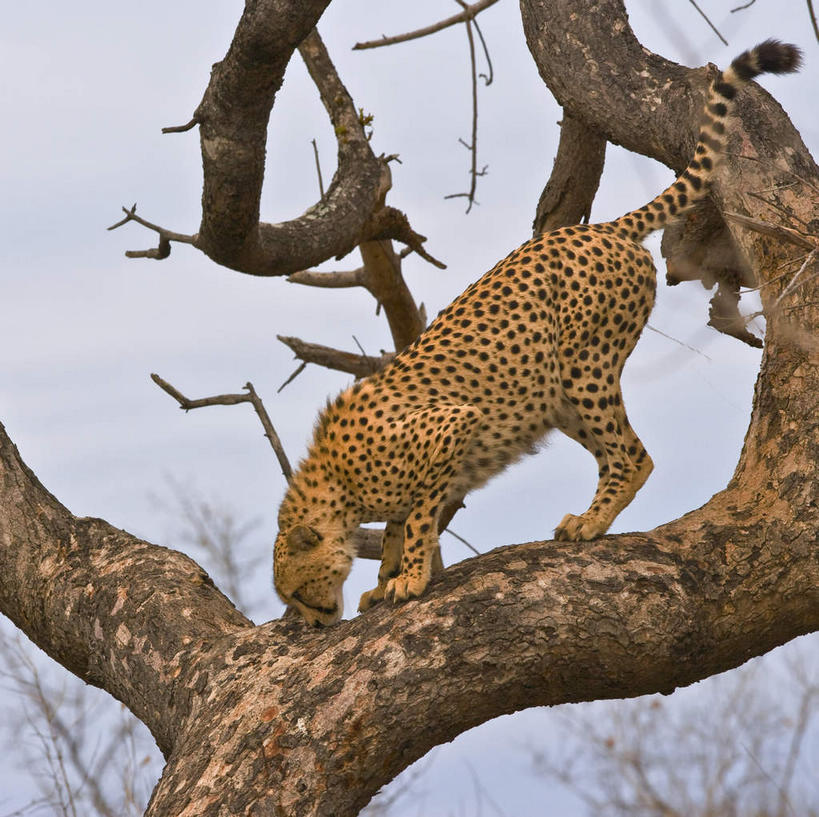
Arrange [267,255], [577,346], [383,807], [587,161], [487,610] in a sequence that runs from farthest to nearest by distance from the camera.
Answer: [383,807]
[587,161]
[267,255]
[577,346]
[487,610]

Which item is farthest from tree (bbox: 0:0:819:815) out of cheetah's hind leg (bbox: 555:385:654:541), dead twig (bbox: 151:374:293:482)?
dead twig (bbox: 151:374:293:482)

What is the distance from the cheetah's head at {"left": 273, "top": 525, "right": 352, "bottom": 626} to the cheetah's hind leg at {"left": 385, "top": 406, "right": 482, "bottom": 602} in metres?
0.45

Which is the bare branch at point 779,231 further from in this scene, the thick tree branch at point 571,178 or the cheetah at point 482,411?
the thick tree branch at point 571,178

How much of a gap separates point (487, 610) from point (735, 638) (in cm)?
108

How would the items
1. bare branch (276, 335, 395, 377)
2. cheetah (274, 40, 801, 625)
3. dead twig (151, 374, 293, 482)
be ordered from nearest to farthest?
cheetah (274, 40, 801, 625)
dead twig (151, 374, 293, 482)
bare branch (276, 335, 395, 377)

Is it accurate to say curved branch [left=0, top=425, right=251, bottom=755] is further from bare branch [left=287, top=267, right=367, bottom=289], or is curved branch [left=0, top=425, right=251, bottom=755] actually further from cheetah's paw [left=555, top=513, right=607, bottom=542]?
bare branch [left=287, top=267, right=367, bottom=289]

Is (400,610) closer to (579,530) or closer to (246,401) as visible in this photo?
(579,530)

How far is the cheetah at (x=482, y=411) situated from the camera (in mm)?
5398

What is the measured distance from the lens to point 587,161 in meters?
8.25

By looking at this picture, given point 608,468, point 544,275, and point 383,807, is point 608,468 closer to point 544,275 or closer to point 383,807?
point 544,275

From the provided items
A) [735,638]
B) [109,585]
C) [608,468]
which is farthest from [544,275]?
[109,585]

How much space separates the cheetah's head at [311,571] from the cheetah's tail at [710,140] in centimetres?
206

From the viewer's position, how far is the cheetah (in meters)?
5.40

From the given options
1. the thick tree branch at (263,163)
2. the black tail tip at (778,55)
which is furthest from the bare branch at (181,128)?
the black tail tip at (778,55)
